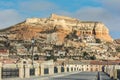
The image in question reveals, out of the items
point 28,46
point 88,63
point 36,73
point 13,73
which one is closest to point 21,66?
point 13,73

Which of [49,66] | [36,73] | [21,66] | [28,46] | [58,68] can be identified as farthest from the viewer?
[28,46]

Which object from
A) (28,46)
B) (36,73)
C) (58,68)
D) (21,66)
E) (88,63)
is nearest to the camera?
(21,66)

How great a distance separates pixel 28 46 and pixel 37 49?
239 inches

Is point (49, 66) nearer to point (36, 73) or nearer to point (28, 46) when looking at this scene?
point (36, 73)

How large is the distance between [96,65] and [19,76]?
136347 millimetres

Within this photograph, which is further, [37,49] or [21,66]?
[37,49]

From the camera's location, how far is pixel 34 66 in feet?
178

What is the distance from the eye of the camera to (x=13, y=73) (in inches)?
1673

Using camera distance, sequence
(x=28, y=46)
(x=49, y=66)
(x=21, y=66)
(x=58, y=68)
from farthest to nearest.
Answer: (x=28, y=46) < (x=58, y=68) < (x=49, y=66) < (x=21, y=66)

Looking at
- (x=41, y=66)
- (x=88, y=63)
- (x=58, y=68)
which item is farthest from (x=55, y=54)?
(x=41, y=66)

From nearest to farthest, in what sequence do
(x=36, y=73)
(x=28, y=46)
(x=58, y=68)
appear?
(x=36, y=73) → (x=58, y=68) → (x=28, y=46)

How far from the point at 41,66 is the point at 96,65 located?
124357mm

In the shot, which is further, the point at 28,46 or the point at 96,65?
the point at 28,46

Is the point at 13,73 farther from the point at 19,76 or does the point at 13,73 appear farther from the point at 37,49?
the point at 37,49
